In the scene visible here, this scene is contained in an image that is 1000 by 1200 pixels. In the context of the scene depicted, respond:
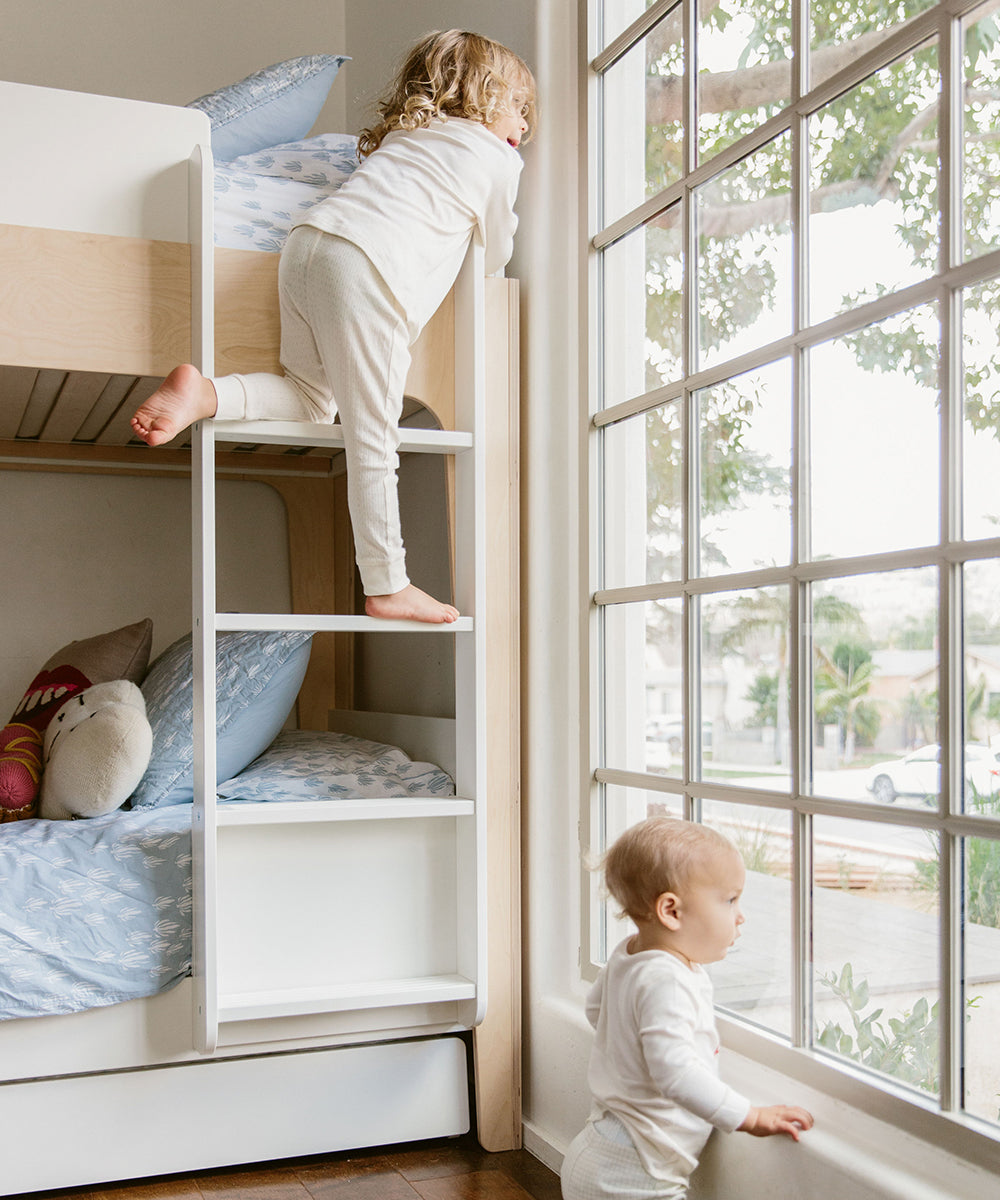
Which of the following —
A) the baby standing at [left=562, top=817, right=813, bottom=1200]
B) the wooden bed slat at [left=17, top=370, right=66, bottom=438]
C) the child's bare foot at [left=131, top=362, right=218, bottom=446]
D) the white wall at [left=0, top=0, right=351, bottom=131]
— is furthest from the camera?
the white wall at [left=0, top=0, right=351, bottom=131]

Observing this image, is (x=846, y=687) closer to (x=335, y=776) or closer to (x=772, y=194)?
(x=772, y=194)

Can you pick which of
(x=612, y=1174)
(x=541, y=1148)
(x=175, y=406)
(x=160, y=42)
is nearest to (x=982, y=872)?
(x=612, y=1174)

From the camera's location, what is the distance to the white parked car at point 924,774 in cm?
116

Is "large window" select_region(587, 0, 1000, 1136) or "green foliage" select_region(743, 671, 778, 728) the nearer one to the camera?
"large window" select_region(587, 0, 1000, 1136)

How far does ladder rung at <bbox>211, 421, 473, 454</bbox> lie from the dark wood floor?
110cm

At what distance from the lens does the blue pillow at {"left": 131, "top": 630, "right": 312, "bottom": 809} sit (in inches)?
77.9

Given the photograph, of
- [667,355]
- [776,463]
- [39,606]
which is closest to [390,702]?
[39,606]

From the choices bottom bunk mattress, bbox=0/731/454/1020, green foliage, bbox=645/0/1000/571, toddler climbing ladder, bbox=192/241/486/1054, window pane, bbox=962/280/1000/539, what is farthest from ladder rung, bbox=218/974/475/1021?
window pane, bbox=962/280/1000/539

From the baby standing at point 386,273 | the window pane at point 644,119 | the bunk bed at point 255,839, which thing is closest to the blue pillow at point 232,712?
the bunk bed at point 255,839

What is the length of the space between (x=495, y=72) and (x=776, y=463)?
2.66 ft

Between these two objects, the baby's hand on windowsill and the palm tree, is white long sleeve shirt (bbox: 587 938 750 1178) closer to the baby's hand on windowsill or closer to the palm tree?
the baby's hand on windowsill

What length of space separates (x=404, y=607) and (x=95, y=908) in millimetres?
614

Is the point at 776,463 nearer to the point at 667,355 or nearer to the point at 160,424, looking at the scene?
the point at 667,355

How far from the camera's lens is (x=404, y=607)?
1776 millimetres
